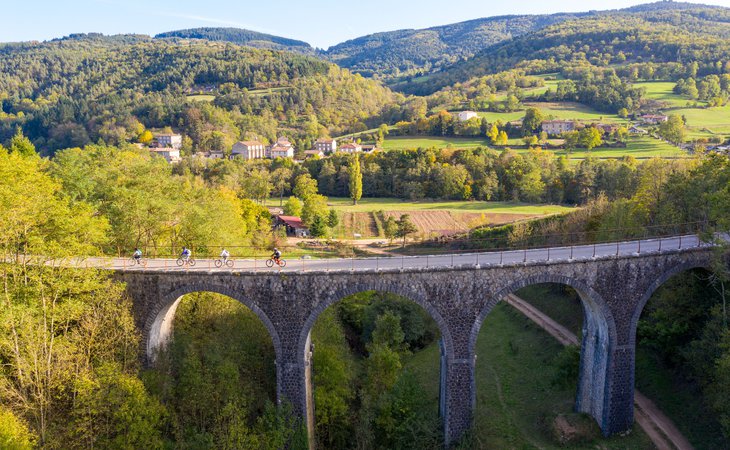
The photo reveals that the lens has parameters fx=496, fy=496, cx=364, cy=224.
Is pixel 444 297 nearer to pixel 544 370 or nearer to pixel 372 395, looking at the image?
pixel 372 395

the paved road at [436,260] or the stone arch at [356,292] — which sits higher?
the paved road at [436,260]

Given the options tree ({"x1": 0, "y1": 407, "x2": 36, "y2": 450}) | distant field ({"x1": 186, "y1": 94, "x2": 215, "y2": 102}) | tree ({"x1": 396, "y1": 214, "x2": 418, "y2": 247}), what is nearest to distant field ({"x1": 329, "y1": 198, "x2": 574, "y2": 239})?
tree ({"x1": 396, "y1": 214, "x2": 418, "y2": 247})

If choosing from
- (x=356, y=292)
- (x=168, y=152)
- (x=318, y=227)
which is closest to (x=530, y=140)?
(x=318, y=227)

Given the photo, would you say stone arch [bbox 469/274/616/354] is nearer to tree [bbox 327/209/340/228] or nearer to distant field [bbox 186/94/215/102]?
tree [bbox 327/209/340/228]

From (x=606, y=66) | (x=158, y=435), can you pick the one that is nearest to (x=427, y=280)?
(x=158, y=435)

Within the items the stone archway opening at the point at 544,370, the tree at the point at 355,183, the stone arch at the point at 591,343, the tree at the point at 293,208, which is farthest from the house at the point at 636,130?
the stone arch at the point at 591,343

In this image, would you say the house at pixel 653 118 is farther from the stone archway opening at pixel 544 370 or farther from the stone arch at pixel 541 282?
the stone arch at pixel 541 282
